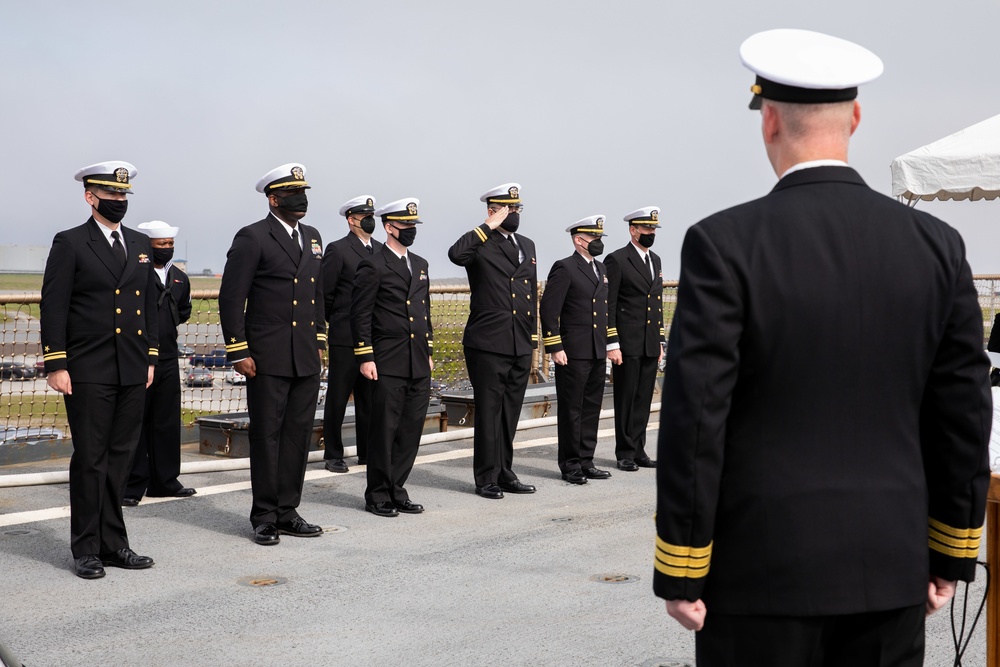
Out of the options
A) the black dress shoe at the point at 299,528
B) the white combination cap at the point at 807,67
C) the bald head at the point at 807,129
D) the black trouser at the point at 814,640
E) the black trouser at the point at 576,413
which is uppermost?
the white combination cap at the point at 807,67

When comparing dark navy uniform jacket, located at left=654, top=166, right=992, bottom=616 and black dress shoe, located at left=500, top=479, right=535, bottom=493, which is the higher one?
dark navy uniform jacket, located at left=654, top=166, right=992, bottom=616

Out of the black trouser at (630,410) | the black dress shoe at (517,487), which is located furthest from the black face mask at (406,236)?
the black trouser at (630,410)

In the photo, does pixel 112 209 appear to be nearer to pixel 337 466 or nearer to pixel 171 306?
pixel 171 306

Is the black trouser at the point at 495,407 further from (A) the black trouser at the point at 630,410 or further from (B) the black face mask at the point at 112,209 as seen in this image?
(B) the black face mask at the point at 112,209

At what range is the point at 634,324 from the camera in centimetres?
925

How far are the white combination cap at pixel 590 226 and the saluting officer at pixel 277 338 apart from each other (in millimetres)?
2784

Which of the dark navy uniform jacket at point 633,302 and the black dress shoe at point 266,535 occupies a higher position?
the dark navy uniform jacket at point 633,302

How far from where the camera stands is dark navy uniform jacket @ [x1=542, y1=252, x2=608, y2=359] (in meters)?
8.76

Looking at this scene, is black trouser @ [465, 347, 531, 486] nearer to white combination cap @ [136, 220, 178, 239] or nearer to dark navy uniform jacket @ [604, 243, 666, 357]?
dark navy uniform jacket @ [604, 243, 666, 357]

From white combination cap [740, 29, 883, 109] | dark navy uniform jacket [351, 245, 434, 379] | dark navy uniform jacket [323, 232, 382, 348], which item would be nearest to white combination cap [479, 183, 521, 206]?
dark navy uniform jacket [351, 245, 434, 379]

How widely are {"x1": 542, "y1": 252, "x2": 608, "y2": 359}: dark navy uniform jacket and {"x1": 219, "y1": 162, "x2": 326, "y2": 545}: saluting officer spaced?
8.21 feet

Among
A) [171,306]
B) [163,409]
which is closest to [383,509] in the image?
[163,409]

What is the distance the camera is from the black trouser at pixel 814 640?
217 cm

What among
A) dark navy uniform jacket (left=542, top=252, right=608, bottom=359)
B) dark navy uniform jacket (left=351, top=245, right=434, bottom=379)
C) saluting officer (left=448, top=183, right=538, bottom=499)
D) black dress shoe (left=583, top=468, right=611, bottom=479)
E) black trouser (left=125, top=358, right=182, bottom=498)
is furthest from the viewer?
dark navy uniform jacket (left=542, top=252, right=608, bottom=359)
